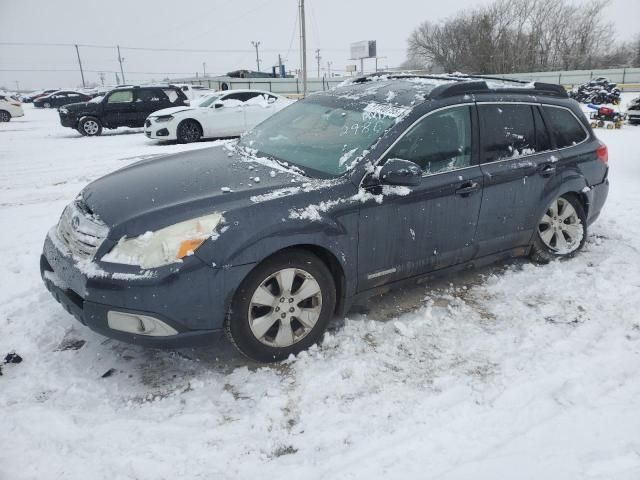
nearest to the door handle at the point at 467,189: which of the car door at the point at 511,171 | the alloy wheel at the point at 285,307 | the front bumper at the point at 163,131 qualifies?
the car door at the point at 511,171

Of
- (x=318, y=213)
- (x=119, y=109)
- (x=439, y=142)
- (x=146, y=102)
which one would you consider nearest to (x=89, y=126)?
(x=119, y=109)

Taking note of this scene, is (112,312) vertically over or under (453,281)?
over

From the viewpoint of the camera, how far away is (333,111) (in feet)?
13.2

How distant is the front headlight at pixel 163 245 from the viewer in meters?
2.74

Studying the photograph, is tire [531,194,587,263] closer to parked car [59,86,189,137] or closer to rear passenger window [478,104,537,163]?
rear passenger window [478,104,537,163]

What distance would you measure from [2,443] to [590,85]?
27.1m

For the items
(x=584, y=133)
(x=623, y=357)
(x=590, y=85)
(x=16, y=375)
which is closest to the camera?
(x=16, y=375)

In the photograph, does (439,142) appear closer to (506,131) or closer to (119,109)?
(506,131)

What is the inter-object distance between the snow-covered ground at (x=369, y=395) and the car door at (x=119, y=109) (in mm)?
13040

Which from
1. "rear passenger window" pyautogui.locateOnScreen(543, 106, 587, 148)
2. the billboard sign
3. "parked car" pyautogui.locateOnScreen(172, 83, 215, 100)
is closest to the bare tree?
the billboard sign

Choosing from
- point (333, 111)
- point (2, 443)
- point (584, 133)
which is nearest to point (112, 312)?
point (2, 443)

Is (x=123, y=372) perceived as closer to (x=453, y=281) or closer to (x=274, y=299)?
(x=274, y=299)

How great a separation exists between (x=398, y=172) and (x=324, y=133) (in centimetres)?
85

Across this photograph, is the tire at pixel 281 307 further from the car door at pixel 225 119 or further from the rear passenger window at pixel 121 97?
the rear passenger window at pixel 121 97
